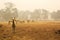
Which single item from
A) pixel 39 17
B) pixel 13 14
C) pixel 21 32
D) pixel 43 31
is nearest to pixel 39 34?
pixel 43 31

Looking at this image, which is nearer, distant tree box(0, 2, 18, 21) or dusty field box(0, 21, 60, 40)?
dusty field box(0, 21, 60, 40)

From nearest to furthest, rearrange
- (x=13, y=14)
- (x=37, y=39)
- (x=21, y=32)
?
(x=37, y=39)
(x=21, y=32)
(x=13, y=14)

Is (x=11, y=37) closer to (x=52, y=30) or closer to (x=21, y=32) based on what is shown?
(x=21, y=32)

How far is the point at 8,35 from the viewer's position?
75.2 feet

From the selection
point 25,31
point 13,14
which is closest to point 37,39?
point 25,31

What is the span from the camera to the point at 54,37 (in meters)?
22.1

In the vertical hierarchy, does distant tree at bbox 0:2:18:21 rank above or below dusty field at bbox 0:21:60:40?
above

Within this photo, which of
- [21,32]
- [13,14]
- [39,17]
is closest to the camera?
[21,32]

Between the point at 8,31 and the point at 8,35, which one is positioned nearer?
A: the point at 8,35

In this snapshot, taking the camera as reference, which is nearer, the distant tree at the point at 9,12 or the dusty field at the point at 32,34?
the dusty field at the point at 32,34

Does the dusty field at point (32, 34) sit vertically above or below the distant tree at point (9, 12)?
below

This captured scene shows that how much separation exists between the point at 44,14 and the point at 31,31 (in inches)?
2783

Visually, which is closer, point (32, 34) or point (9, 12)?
point (32, 34)

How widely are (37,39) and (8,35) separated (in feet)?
14.1
